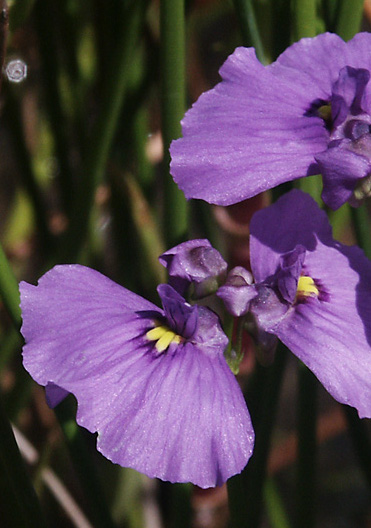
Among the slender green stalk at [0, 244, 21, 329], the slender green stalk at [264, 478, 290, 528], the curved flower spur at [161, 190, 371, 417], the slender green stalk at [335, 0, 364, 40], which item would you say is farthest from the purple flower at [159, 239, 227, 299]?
the slender green stalk at [264, 478, 290, 528]

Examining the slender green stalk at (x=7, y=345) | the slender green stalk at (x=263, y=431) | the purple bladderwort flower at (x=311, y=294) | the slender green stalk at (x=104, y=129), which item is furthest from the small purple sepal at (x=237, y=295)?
the slender green stalk at (x=7, y=345)

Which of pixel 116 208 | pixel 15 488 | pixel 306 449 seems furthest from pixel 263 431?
pixel 116 208

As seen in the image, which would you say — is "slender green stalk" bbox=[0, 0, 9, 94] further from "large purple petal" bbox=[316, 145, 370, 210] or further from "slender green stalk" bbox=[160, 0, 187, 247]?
"large purple petal" bbox=[316, 145, 370, 210]

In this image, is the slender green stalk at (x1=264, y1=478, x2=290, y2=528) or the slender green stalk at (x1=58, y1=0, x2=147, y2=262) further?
the slender green stalk at (x1=264, y1=478, x2=290, y2=528)

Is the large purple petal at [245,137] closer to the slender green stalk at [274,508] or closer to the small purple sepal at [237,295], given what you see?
the small purple sepal at [237,295]

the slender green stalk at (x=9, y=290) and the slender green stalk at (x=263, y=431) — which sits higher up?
the slender green stalk at (x=9, y=290)

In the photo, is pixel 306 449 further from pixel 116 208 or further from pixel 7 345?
pixel 116 208
